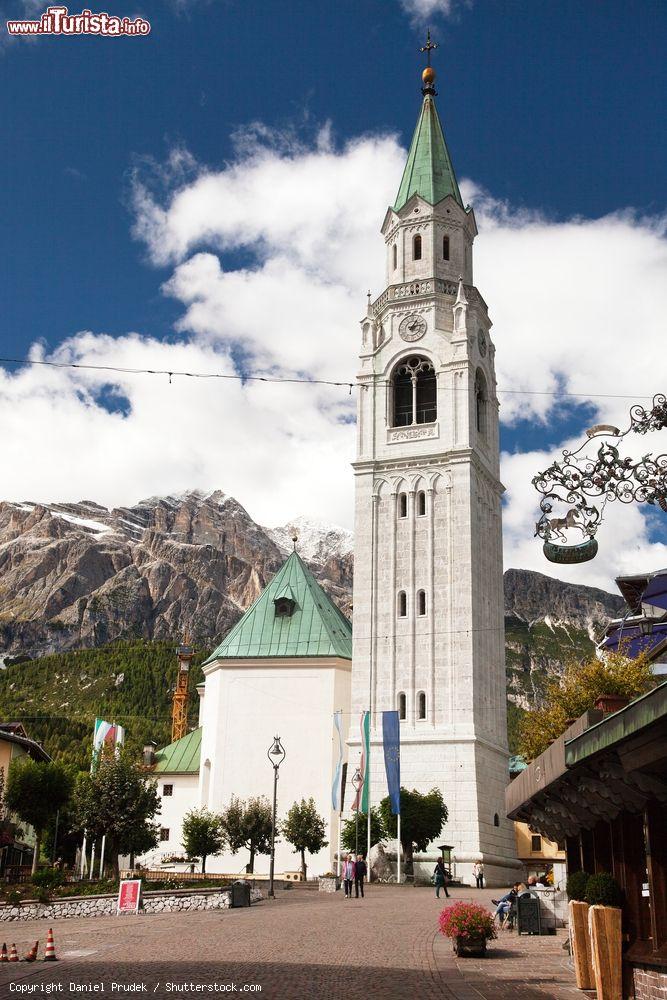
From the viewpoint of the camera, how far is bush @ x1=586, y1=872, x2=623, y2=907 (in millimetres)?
13953

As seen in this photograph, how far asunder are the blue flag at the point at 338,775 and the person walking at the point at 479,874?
7934 mm

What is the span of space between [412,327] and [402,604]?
17678 millimetres

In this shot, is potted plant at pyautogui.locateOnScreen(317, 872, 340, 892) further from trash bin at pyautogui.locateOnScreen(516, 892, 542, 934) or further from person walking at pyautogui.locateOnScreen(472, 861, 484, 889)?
trash bin at pyautogui.locateOnScreen(516, 892, 542, 934)

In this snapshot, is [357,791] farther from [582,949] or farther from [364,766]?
Result: [582,949]

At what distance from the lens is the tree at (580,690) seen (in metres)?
39.3

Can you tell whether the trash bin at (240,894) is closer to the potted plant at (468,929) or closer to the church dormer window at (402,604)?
the potted plant at (468,929)

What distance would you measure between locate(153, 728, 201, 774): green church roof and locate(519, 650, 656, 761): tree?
29.3m

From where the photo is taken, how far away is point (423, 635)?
5888 cm

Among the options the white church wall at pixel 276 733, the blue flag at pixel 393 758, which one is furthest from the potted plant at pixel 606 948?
the white church wall at pixel 276 733

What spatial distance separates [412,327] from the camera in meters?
66.0

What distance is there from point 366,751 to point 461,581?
468 inches

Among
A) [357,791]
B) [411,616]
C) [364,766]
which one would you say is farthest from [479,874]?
A: [411,616]

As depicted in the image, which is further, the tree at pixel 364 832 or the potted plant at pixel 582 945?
the tree at pixel 364 832

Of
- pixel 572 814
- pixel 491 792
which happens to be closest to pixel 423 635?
pixel 491 792
